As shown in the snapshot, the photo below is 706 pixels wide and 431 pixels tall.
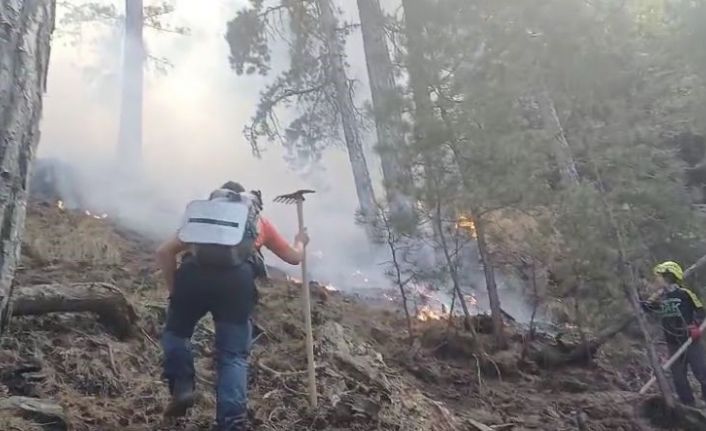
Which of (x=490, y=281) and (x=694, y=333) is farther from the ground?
(x=490, y=281)

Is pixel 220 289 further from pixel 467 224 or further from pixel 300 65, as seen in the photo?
pixel 300 65

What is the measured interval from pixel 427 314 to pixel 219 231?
6396 millimetres

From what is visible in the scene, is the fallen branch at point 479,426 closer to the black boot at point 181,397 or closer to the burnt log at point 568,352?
the black boot at point 181,397

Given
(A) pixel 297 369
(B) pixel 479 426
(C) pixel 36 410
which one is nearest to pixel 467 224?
(B) pixel 479 426

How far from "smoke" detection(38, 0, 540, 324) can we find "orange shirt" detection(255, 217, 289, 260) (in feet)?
28.8

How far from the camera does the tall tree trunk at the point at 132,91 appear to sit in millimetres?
16984

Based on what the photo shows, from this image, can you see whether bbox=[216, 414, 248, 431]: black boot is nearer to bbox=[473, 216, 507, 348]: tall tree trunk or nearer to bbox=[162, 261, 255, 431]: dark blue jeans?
bbox=[162, 261, 255, 431]: dark blue jeans

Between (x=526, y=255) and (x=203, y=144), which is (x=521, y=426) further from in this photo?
(x=203, y=144)

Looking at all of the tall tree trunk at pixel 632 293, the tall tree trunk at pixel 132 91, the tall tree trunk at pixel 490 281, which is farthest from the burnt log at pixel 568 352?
the tall tree trunk at pixel 132 91

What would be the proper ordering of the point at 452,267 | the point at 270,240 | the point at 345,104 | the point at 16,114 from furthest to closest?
the point at 345,104
the point at 452,267
the point at 270,240
the point at 16,114

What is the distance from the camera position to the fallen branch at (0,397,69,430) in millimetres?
4148

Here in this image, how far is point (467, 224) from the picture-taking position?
9266 mm

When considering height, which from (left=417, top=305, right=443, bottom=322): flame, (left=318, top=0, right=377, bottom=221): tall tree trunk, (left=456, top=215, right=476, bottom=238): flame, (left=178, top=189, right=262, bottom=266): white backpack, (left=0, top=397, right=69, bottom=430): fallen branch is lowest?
(left=0, top=397, right=69, bottom=430): fallen branch

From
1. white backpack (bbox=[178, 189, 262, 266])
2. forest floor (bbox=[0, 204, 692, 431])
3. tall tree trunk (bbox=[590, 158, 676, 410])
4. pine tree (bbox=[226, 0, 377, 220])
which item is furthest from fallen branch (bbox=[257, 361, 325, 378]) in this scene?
pine tree (bbox=[226, 0, 377, 220])
